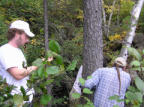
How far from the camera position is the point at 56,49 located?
2.73ft

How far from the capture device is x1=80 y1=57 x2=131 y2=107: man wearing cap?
6.65 ft

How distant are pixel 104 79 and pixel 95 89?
296 mm

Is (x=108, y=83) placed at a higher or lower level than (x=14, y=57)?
lower

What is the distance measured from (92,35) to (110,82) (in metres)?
0.90

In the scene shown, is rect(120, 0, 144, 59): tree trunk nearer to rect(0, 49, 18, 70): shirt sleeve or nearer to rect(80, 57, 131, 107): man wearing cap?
rect(80, 57, 131, 107): man wearing cap

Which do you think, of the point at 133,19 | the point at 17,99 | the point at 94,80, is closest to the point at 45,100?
the point at 17,99

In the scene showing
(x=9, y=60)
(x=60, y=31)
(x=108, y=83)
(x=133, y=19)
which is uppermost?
(x=133, y=19)

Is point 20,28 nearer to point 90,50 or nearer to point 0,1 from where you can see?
point 90,50

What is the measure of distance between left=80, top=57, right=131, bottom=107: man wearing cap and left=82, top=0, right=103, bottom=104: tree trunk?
0.35 metres

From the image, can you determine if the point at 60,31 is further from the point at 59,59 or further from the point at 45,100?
the point at 45,100

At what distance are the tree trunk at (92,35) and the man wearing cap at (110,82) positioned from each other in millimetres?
352

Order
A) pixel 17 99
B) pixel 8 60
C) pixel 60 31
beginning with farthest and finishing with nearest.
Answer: pixel 60 31
pixel 8 60
pixel 17 99

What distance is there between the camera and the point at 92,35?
237 centimetres

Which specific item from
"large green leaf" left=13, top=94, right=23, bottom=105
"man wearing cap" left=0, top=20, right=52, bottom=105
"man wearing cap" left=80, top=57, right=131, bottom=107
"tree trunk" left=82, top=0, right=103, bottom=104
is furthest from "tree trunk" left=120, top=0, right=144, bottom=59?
"large green leaf" left=13, top=94, right=23, bottom=105
